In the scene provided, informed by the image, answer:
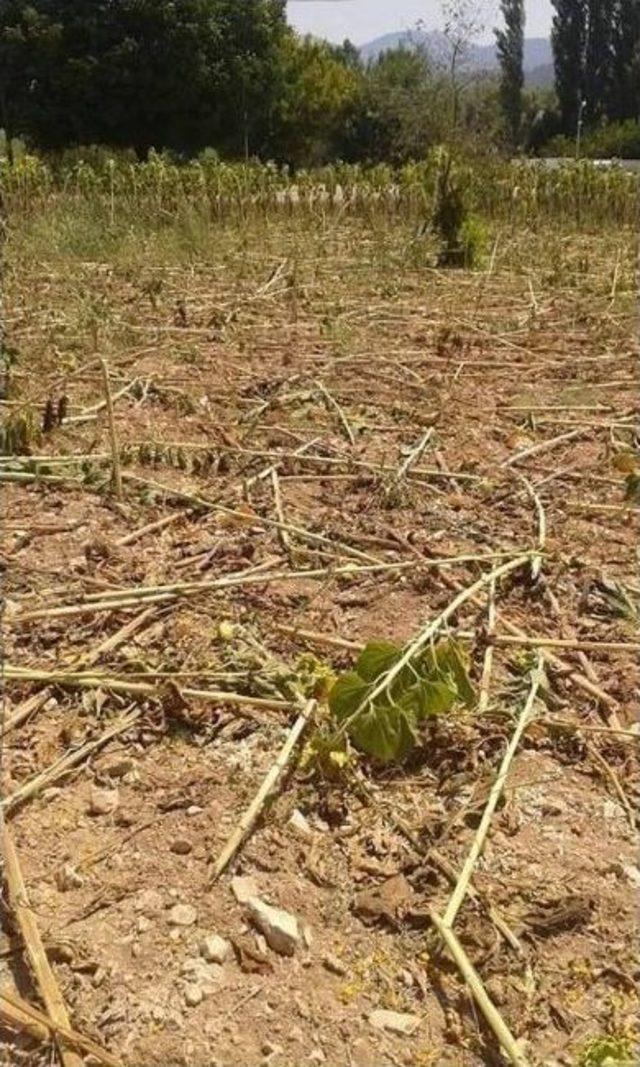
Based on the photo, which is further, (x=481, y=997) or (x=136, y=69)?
(x=136, y=69)

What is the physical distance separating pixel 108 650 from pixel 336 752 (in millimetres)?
533

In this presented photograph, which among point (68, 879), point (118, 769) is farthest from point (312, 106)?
point (68, 879)

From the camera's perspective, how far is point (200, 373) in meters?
3.75

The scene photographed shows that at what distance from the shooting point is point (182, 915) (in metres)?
1.33

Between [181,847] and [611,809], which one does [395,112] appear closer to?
[611,809]

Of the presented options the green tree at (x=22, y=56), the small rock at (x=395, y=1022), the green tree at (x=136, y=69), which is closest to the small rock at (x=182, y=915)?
the small rock at (x=395, y=1022)

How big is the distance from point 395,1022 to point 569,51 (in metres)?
33.9

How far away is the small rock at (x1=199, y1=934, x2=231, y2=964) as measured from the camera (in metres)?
1.27

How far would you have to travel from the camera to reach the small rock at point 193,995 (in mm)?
1211

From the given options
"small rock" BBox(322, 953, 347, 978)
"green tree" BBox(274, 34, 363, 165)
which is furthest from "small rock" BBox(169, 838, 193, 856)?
"green tree" BBox(274, 34, 363, 165)

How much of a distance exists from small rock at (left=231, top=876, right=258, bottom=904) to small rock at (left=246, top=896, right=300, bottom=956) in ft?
0.05

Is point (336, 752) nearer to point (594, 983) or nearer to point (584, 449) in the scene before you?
point (594, 983)

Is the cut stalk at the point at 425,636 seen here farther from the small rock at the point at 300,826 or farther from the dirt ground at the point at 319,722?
the small rock at the point at 300,826

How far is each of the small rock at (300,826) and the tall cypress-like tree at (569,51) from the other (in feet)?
96.9
